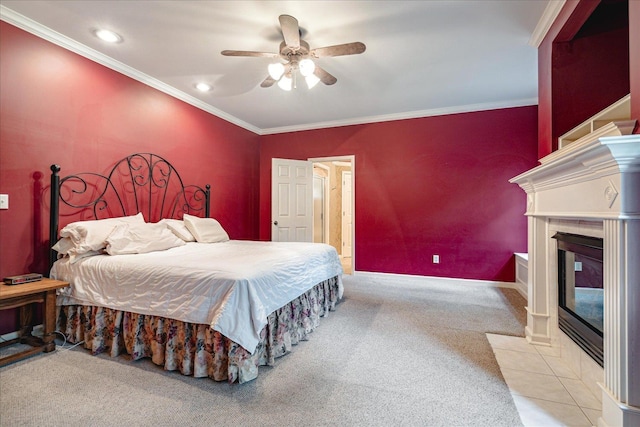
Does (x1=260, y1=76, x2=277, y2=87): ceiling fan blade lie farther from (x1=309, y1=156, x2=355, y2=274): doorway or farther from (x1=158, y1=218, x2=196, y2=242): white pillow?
(x1=309, y1=156, x2=355, y2=274): doorway

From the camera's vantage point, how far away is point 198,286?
178 cm

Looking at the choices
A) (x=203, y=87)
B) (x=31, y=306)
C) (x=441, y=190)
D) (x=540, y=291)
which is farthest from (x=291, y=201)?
(x=540, y=291)

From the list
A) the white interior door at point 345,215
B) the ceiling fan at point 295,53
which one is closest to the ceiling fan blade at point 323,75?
the ceiling fan at point 295,53

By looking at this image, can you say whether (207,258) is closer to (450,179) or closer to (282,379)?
(282,379)

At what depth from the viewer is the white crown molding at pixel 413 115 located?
398cm

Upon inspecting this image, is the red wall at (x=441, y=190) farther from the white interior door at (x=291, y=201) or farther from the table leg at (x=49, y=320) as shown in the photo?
the table leg at (x=49, y=320)

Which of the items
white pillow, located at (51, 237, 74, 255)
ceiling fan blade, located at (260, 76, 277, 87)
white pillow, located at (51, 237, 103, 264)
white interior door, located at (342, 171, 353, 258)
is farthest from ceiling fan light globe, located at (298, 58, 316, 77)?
white interior door, located at (342, 171, 353, 258)

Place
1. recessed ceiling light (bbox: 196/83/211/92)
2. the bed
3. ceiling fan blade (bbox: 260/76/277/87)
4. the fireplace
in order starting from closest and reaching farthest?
1. the fireplace
2. the bed
3. ceiling fan blade (bbox: 260/76/277/87)
4. recessed ceiling light (bbox: 196/83/211/92)

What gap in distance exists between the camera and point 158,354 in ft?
6.31

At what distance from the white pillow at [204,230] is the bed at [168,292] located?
283 millimetres

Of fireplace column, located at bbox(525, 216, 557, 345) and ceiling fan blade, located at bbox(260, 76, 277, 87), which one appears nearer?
fireplace column, located at bbox(525, 216, 557, 345)

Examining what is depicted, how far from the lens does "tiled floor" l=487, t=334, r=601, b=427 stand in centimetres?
147

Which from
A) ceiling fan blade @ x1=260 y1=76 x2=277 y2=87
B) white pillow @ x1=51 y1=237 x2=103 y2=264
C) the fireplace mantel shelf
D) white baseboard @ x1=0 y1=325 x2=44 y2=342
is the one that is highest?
ceiling fan blade @ x1=260 y1=76 x2=277 y2=87

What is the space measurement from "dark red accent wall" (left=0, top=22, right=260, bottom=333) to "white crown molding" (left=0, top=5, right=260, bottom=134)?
47 mm
